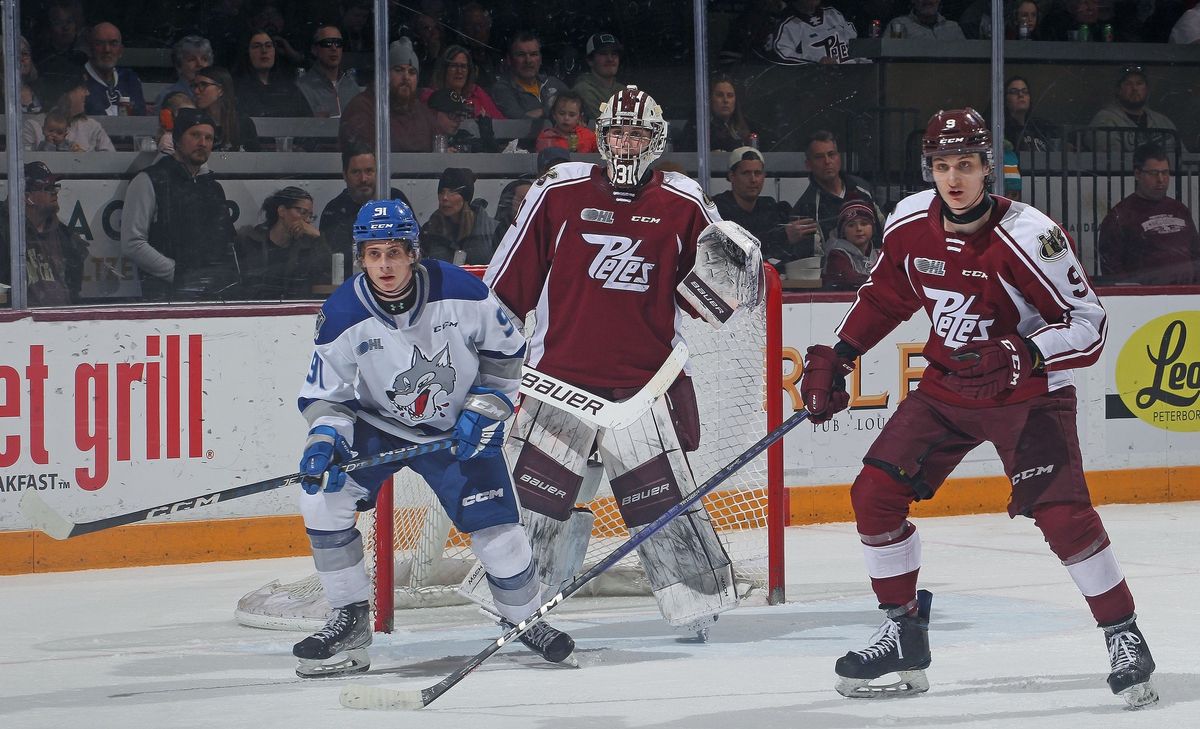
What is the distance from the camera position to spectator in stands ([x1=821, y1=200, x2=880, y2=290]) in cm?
701

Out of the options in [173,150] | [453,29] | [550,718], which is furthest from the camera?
[453,29]

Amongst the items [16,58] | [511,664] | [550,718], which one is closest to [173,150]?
[16,58]

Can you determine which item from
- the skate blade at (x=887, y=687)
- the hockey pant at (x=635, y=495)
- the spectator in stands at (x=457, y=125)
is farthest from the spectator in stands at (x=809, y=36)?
the skate blade at (x=887, y=687)

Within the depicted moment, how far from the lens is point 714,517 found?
5586 mm

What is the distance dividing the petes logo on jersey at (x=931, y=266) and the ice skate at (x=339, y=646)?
1.58m

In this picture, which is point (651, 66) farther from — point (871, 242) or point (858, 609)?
point (858, 609)

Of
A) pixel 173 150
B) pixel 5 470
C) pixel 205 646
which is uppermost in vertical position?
pixel 173 150

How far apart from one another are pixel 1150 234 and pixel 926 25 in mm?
1342

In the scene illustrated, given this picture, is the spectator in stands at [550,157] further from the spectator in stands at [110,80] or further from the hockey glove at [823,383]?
the hockey glove at [823,383]

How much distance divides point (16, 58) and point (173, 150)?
0.62m

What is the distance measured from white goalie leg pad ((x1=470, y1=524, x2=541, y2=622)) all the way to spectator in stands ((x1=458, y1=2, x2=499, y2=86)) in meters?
3.06

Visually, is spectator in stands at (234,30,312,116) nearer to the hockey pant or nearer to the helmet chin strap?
the hockey pant

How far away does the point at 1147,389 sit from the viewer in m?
7.45

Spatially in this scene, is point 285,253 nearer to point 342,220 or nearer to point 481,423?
point 342,220
